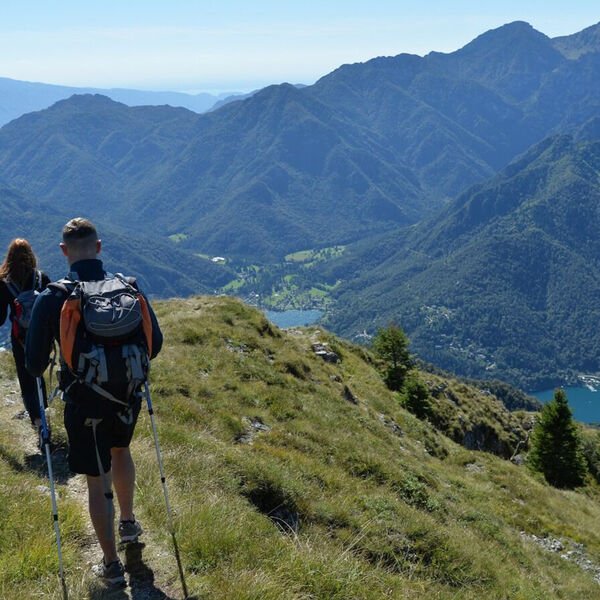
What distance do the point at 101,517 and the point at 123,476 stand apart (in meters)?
0.53

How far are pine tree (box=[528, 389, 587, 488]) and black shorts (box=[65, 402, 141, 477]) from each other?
1170 inches

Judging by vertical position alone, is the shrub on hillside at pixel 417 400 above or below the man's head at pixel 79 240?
below

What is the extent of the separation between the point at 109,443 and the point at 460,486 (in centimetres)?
1434

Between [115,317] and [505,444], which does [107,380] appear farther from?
[505,444]

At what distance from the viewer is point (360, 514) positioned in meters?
9.43

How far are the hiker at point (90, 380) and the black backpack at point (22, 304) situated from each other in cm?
302

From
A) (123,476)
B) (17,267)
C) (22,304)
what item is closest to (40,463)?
(22,304)

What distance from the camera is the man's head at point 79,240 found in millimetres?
5484

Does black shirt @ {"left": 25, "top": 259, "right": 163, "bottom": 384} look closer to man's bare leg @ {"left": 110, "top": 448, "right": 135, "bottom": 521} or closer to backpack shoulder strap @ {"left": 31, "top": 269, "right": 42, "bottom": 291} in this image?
man's bare leg @ {"left": 110, "top": 448, "right": 135, "bottom": 521}

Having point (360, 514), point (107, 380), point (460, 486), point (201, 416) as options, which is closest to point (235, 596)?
point (107, 380)

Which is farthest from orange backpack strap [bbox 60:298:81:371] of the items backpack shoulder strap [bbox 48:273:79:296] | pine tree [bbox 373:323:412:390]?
pine tree [bbox 373:323:412:390]

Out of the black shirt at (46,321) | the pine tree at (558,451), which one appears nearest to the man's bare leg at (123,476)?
the black shirt at (46,321)

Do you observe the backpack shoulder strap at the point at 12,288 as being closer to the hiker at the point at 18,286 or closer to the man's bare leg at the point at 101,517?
the hiker at the point at 18,286

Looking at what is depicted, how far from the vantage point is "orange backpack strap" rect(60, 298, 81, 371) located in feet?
16.5
